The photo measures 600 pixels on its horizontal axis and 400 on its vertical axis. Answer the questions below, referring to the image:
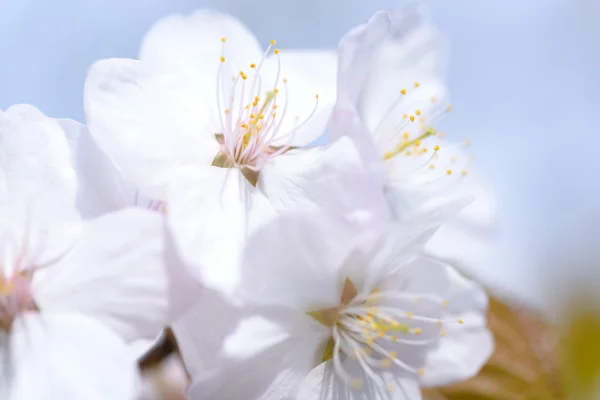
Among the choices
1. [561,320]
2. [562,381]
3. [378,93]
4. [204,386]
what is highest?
[378,93]

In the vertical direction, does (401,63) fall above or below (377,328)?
above

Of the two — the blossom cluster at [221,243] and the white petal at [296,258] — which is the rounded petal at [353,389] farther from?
the white petal at [296,258]

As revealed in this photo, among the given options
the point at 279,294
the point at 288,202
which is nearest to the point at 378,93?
the point at 288,202

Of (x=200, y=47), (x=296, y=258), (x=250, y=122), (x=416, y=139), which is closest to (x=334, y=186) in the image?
(x=296, y=258)

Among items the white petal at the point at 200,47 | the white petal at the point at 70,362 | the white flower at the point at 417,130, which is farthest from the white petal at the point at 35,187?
the white flower at the point at 417,130

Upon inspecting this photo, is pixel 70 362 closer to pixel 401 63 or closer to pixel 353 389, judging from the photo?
pixel 353 389

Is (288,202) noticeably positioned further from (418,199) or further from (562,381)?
(562,381)
